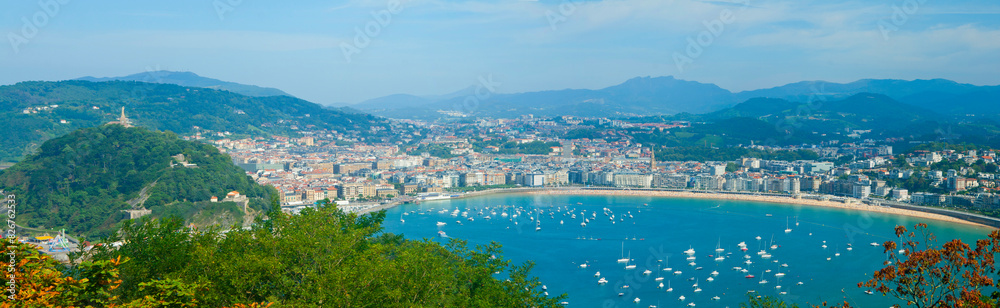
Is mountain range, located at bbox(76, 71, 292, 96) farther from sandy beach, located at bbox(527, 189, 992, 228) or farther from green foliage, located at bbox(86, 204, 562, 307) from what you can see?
green foliage, located at bbox(86, 204, 562, 307)

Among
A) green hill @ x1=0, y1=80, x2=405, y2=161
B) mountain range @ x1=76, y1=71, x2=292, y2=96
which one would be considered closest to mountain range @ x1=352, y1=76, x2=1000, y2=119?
mountain range @ x1=76, y1=71, x2=292, y2=96

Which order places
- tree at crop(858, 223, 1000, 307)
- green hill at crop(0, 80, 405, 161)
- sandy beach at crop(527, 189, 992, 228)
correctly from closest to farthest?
tree at crop(858, 223, 1000, 307)
sandy beach at crop(527, 189, 992, 228)
green hill at crop(0, 80, 405, 161)

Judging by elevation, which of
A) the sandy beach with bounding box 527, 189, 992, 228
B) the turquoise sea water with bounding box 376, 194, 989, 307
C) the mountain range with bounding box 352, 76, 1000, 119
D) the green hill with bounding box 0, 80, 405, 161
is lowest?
the turquoise sea water with bounding box 376, 194, 989, 307

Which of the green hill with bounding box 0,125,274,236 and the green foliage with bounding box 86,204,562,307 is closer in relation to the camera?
the green foliage with bounding box 86,204,562,307

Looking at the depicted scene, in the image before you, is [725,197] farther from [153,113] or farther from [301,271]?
[153,113]

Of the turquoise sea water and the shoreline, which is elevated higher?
the shoreline

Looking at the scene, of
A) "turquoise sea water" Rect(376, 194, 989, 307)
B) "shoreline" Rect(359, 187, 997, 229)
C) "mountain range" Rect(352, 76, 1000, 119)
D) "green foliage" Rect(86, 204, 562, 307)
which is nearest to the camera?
"green foliage" Rect(86, 204, 562, 307)
